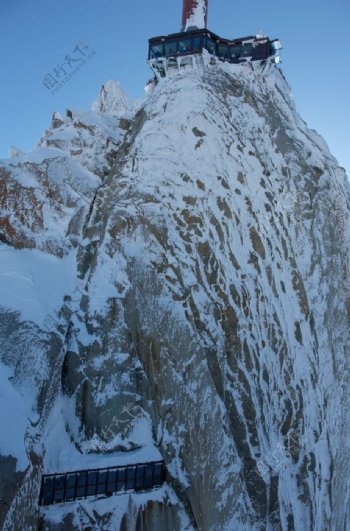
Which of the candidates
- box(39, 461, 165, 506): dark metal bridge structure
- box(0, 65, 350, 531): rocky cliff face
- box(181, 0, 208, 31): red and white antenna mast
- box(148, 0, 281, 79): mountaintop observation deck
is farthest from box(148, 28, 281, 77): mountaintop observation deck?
box(39, 461, 165, 506): dark metal bridge structure

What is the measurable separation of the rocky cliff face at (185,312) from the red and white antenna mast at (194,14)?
40.4ft

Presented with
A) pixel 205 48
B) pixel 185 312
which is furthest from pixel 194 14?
pixel 185 312

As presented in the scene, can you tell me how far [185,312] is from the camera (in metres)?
30.9

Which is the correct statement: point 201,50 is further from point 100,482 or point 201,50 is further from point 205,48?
point 100,482

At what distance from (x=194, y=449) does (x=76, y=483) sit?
7996mm

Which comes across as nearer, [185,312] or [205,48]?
[185,312]

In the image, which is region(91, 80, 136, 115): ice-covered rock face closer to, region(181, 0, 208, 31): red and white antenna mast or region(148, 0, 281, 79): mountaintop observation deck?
region(148, 0, 281, 79): mountaintop observation deck

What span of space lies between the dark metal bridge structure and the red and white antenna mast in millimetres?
48657

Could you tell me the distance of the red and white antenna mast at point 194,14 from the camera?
5078cm

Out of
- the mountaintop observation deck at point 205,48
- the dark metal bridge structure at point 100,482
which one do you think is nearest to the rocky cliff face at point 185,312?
the dark metal bridge structure at point 100,482

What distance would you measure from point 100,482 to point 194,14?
52.1m

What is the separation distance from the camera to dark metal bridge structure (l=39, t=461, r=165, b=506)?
23328mm

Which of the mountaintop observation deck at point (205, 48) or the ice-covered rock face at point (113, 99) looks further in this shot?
the ice-covered rock face at point (113, 99)

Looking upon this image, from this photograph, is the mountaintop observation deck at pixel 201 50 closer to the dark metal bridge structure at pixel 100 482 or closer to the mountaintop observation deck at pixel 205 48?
the mountaintop observation deck at pixel 205 48
